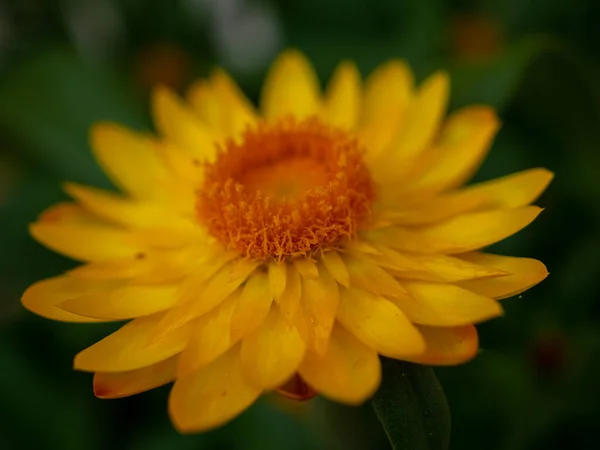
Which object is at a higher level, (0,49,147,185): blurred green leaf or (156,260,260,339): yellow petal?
(0,49,147,185): blurred green leaf

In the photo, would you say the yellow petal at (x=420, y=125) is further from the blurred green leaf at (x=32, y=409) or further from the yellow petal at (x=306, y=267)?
the blurred green leaf at (x=32, y=409)

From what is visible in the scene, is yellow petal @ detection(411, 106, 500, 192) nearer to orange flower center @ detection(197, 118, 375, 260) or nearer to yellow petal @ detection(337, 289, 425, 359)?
orange flower center @ detection(197, 118, 375, 260)

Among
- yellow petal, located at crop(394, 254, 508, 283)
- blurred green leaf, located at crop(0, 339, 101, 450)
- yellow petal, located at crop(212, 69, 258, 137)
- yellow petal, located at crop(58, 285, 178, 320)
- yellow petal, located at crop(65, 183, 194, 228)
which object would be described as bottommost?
blurred green leaf, located at crop(0, 339, 101, 450)

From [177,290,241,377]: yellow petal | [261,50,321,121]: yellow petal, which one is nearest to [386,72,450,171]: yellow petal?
[261,50,321,121]: yellow petal

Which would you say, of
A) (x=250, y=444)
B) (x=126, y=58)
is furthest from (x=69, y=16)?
(x=250, y=444)

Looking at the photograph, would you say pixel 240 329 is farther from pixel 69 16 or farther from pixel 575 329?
pixel 69 16

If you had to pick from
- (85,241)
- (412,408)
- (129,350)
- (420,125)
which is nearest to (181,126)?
(85,241)
